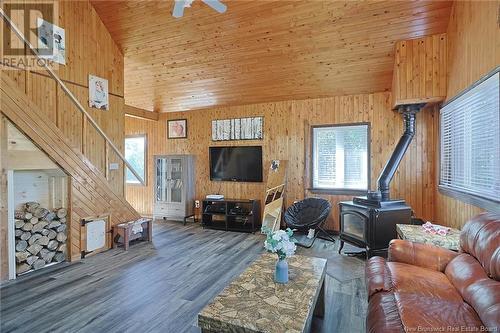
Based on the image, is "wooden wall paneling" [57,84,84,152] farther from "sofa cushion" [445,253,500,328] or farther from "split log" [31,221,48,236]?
"sofa cushion" [445,253,500,328]

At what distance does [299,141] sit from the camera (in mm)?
5195

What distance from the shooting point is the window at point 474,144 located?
2.37 m

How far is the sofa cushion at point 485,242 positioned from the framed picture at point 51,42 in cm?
517

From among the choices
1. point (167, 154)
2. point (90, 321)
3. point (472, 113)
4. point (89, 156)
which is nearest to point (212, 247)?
point (90, 321)

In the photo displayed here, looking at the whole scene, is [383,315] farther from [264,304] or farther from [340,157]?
[340,157]

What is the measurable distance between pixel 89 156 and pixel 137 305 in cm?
269

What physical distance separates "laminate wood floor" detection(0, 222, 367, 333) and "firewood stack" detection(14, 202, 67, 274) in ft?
0.73

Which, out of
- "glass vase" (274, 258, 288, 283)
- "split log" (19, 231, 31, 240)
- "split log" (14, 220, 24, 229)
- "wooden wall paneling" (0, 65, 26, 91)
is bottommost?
"split log" (19, 231, 31, 240)

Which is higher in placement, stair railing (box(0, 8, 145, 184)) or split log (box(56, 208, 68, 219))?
stair railing (box(0, 8, 145, 184))

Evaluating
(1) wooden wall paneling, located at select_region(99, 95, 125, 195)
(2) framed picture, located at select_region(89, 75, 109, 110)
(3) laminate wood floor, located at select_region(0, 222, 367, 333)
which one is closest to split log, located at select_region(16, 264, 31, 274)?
(3) laminate wood floor, located at select_region(0, 222, 367, 333)

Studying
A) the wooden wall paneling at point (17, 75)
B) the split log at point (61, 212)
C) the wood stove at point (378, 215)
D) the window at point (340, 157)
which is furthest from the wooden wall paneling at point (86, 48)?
the wood stove at point (378, 215)

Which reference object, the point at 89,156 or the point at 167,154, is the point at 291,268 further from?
the point at 167,154

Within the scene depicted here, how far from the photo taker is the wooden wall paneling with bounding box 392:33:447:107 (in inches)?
142

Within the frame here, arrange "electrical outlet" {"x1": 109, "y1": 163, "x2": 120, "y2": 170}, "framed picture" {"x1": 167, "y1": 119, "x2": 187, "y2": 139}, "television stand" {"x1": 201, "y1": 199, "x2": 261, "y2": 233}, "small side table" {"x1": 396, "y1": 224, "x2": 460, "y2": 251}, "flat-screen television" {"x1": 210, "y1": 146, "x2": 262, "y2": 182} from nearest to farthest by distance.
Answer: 1. "small side table" {"x1": 396, "y1": 224, "x2": 460, "y2": 251}
2. "electrical outlet" {"x1": 109, "y1": 163, "x2": 120, "y2": 170}
3. "television stand" {"x1": 201, "y1": 199, "x2": 261, "y2": 233}
4. "flat-screen television" {"x1": 210, "y1": 146, "x2": 262, "y2": 182}
5. "framed picture" {"x1": 167, "y1": 119, "x2": 187, "y2": 139}
